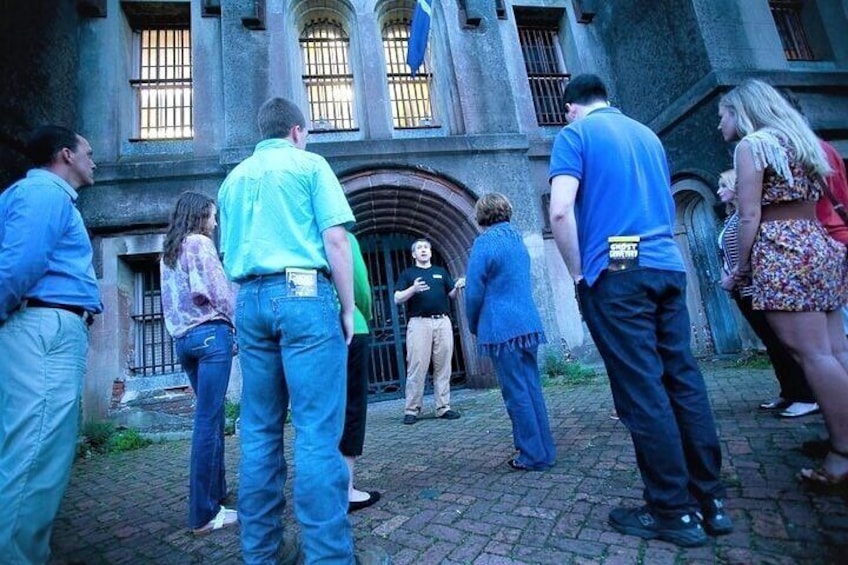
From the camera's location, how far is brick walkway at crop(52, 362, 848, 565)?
5.57 ft

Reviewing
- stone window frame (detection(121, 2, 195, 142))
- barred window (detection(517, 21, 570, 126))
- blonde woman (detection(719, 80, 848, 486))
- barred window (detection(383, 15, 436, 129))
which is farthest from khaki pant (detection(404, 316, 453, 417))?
barred window (detection(517, 21, 570, 126))

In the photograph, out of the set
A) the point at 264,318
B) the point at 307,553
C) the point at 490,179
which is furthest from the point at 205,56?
the point at 307,553

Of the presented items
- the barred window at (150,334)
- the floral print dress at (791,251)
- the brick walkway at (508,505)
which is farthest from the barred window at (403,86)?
the floral print dress at (791,251)

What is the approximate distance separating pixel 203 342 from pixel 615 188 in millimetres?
2372

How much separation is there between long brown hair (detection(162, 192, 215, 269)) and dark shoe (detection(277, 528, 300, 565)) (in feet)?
5.70

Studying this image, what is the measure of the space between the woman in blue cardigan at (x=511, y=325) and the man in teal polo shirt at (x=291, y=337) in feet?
4.75

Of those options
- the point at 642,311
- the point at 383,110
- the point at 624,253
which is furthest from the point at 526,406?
the point at 383,110

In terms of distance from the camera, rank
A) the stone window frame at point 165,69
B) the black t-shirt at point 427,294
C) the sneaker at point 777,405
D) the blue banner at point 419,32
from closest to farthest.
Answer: the sneaker at point 777,405
the black t-shirt at point 427,294
the blue banner at point 419,32
the stone window frame at point 165,69

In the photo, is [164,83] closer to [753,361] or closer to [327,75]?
[327,75]

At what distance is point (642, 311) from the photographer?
1.75 m

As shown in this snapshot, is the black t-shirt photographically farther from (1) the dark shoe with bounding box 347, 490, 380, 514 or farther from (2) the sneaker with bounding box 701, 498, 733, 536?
(2) the sneaker with bounding box 701, 498, 733, 536

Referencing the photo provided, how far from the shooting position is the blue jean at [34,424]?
1.59 meters

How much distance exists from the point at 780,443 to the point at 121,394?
771 cm

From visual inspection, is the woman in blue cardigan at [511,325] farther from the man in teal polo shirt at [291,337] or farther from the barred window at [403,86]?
the barred window at [403,86]
